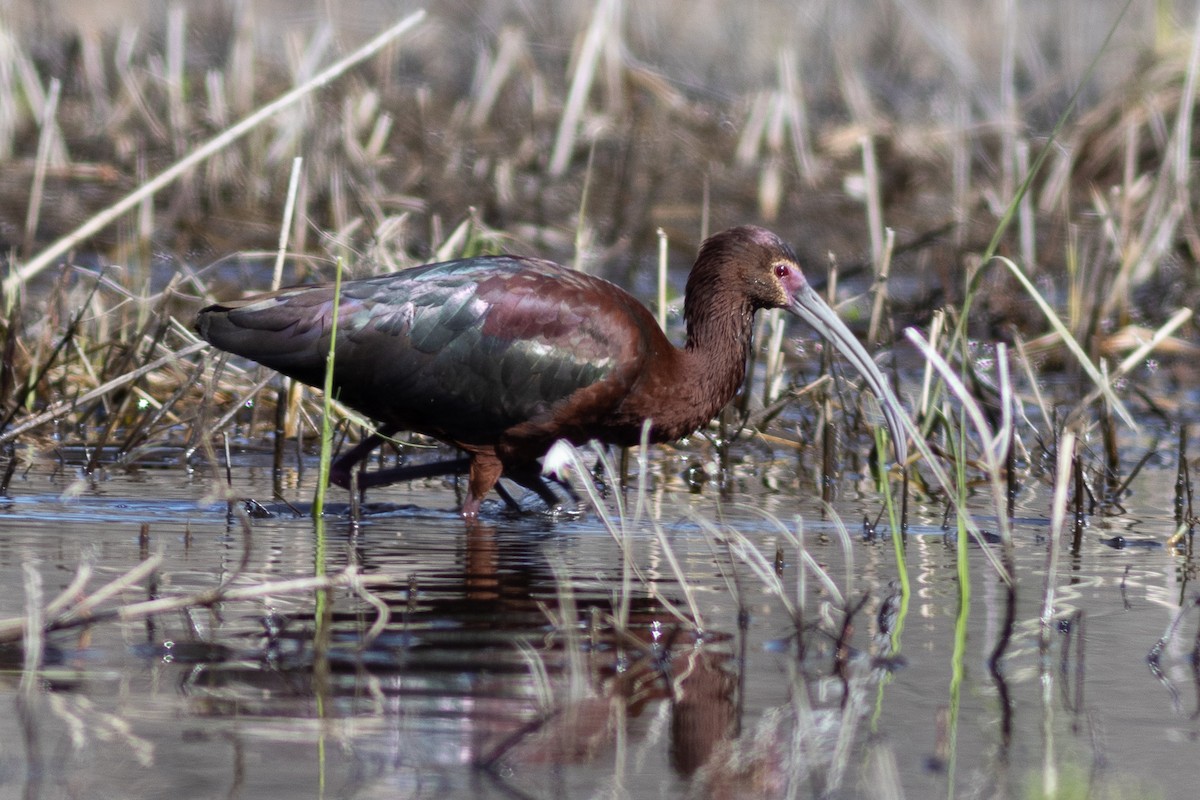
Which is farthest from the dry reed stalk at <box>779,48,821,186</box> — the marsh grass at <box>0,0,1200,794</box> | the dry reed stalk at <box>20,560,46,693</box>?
the dry reed stalk at <box>20,560,46,693</box>

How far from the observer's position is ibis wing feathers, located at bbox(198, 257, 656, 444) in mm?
5840

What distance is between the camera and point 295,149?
10.5 meters

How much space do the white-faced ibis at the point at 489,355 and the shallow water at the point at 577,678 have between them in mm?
564

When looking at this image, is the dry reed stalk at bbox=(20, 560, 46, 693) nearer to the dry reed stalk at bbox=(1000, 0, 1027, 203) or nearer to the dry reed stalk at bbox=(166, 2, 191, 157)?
the dry reed stalk at bbox=(1000, 0, 1027, 203)

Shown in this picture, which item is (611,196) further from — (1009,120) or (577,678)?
(577,678)

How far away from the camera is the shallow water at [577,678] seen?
10.2 feet

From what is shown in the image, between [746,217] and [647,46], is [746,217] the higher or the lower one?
the lower one

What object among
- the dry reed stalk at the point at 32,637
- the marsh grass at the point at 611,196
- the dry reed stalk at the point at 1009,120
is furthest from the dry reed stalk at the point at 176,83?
the dry reed stalk at the point at 32,637

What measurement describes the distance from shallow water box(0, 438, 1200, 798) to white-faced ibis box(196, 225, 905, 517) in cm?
56

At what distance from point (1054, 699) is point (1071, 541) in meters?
2.01

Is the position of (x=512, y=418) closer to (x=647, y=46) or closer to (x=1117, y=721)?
(x=1117, y=721)

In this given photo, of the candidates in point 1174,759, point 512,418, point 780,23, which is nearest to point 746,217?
point 780,23

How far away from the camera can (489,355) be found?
589 centimetres

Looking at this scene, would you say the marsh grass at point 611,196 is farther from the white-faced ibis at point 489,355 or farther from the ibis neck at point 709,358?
the ibis neck at point 709,358
